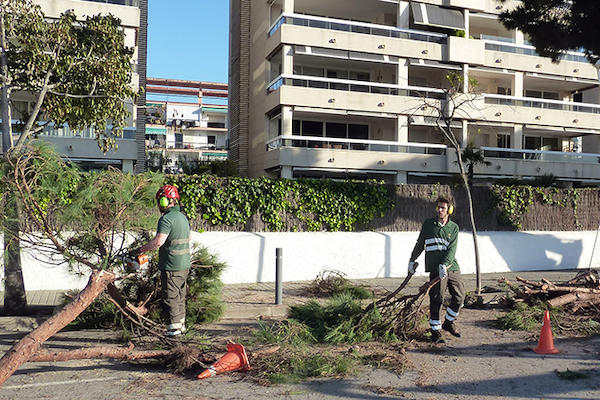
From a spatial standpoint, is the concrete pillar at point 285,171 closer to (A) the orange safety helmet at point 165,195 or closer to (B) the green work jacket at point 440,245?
(B) the green work jacket at point 440,245

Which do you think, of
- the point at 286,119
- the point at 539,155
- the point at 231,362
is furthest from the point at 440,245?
the point at 539,155

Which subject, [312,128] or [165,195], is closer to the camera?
[165,195]

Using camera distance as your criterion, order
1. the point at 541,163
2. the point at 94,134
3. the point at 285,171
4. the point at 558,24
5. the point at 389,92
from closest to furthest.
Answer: the point at 558,24, the point at 94,134, the point at 285,171, the point at 389,92, the point at 541,163

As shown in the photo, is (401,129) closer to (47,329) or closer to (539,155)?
(539,155)

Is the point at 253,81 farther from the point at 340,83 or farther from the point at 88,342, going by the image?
the point at 88,342

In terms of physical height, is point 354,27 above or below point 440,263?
above

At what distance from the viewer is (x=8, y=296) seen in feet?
25.7

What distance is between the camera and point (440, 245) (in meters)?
6.62

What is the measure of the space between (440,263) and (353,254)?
5.45 meters

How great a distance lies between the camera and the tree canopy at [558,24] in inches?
473

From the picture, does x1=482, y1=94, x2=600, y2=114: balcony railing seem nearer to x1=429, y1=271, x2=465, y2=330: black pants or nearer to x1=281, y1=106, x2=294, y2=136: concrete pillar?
x1=281, y1=106, x2=294, y2=136: concrete pillar

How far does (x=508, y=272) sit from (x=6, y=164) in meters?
11.8

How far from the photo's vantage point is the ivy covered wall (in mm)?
11125

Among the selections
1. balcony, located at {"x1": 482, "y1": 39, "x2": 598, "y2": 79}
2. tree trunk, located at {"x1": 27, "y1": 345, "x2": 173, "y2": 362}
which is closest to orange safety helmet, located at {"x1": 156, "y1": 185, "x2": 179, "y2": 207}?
tree trunk, located at {"x1": 27, "y1": 345, "x2": 173, "y2": 362}
